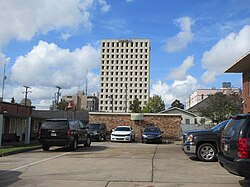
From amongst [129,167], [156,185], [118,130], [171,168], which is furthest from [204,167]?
[118,130]

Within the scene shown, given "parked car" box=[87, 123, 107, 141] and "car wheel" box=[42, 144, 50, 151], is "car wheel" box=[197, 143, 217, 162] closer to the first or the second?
"car wheel" box=[42, 144, 50, 151]

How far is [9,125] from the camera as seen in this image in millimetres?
31109

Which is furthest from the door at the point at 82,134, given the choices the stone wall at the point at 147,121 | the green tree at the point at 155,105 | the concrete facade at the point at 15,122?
the green tree at the point at 155,105

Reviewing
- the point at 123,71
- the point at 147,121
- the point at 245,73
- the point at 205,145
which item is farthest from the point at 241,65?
the point at 123,71

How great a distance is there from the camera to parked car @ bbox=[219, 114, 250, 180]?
23.4 feet

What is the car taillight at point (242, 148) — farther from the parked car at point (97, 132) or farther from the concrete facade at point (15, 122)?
the parked car at point (97, 132)

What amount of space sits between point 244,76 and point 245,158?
81.2 feet

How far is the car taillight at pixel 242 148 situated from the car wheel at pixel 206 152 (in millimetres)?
6735

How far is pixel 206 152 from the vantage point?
1391 cm

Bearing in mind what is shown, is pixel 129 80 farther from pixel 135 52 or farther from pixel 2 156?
pixel 2 156

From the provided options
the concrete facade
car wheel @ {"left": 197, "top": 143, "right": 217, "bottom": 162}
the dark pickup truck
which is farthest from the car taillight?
the concrete facade

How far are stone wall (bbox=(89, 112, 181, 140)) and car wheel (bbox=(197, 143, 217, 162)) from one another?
72.6 feet

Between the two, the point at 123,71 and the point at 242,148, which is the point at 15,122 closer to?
the point at 242,148

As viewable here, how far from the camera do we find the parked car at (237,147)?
7.12 m
